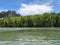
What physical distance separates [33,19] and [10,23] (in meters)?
13.7

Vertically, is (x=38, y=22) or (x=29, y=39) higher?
(x=29, y=39)

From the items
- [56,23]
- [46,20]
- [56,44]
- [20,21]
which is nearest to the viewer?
[56,44]

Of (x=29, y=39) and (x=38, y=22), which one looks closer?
(x=29, y=39)

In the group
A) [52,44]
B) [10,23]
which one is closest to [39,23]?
[10,23]

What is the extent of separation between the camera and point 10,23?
411 feet

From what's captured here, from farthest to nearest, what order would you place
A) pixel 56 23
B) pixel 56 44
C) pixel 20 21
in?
1. pixel 20 21
2. pixel 56 23
3. pixel 56 44

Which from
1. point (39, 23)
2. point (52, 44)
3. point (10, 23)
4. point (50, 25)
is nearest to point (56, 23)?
point (50, 25)

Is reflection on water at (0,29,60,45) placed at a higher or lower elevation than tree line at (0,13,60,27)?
higher

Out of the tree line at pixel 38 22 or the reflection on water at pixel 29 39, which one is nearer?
the reflection on water at pixel 29 39

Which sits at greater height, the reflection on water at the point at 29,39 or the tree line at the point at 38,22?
the reflection on water at the point at 29,39

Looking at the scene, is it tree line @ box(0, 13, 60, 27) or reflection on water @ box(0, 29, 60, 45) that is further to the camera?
tree line @ box(0, 13, 60, 27)

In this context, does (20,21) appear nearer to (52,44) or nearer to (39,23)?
(39,23)

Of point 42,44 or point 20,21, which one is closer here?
point 42,44

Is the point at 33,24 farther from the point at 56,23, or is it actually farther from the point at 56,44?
the point at 56,44
